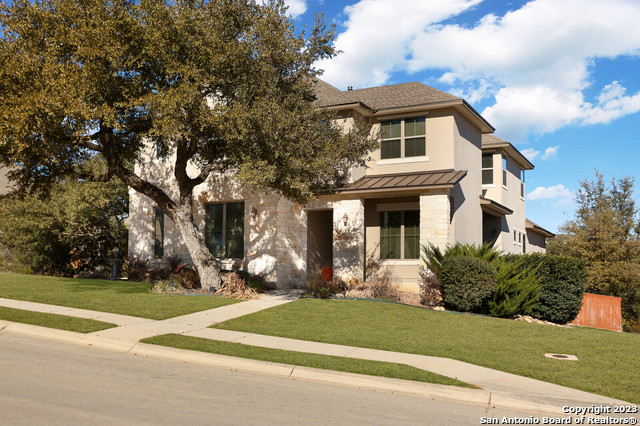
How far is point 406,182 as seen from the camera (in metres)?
17.8

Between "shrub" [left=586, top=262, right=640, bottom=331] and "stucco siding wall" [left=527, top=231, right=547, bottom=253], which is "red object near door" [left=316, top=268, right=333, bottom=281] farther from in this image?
"stucco siding wall" [left=527, top=231, right=547, bottom=253]

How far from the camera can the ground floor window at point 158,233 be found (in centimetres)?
2212

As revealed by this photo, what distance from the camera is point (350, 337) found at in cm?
1040

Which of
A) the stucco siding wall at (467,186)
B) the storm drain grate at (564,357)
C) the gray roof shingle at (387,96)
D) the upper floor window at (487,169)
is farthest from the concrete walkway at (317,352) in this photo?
the upper floor window at (487,169)

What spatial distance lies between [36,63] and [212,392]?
999 centimetres

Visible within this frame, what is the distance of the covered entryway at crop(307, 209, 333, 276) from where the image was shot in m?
20.2

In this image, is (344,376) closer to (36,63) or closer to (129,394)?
(129,394)

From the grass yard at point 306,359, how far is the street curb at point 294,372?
0.59ft

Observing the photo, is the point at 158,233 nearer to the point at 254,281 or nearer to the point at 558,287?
the point at 254,281

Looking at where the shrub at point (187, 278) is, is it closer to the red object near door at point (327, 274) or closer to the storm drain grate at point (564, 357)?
the red object near door at point (327, 274)

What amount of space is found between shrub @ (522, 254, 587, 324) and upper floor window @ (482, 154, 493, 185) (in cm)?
902

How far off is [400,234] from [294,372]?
1181 cm

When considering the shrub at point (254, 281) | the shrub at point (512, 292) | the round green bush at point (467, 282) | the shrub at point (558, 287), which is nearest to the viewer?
the round green bush at point (467, 282)

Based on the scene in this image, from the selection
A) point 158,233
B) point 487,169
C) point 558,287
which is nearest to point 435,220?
point 558,287
